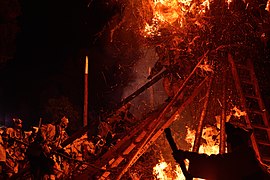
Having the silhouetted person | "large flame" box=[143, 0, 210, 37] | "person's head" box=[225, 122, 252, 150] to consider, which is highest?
"large flame" box=[143, 0, 210, 37]

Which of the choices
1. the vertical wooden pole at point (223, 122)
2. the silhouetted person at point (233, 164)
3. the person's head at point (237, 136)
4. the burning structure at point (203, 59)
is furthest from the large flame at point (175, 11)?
the silhouetted person at point (233, 164)

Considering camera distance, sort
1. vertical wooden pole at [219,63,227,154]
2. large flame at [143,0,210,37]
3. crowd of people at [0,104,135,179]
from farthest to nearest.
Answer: large flame at [143,0,210,37]
crowd of people at [0,104,135,179]
vertical wooden pole at [219,63,227,154]

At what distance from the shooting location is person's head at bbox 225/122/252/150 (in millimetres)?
3695

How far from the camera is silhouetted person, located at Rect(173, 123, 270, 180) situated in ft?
11.6

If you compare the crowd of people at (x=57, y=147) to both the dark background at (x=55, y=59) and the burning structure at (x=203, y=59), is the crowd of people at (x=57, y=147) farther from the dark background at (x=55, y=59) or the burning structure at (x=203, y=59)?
the dark background at (x=55, y=59)

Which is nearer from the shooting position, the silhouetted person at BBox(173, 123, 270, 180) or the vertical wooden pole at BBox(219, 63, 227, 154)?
the silhouetted person at BBox(173, 123, 270, 180)

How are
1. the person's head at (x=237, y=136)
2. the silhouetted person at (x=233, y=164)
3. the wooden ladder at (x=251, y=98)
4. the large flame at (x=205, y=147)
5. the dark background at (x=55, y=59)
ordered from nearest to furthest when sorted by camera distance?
1. the silhouetted person at (x=233, y=164)
2. the person's head at (x=237, y=136)
3. the wooden ladder at (x=251, y=98)
4. the large flame at (x=205, y=147)
5. the dark background at (x=55, y=59)

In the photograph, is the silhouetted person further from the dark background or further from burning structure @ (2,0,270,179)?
the dark background

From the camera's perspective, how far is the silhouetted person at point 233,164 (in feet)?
11.6

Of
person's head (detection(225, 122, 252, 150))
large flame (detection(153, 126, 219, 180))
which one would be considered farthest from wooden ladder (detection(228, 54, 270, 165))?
person's head (detection(225, 122, 252, 150))

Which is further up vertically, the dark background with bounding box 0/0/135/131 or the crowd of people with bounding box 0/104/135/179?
the dark background with bounding box 0/0/135/131

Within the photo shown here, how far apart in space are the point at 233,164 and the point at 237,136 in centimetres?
35

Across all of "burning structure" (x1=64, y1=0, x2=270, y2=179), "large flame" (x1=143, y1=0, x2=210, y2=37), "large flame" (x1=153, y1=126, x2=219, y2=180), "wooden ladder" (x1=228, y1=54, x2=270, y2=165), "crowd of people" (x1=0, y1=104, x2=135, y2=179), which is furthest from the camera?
"large flame" (x1=153, y1=126, x2=219, y2=180)

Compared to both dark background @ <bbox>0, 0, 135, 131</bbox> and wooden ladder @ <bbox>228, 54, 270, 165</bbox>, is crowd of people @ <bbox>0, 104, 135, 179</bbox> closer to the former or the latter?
wooden ladder @ <bbox>228, 54, 270, 165</bbox>
